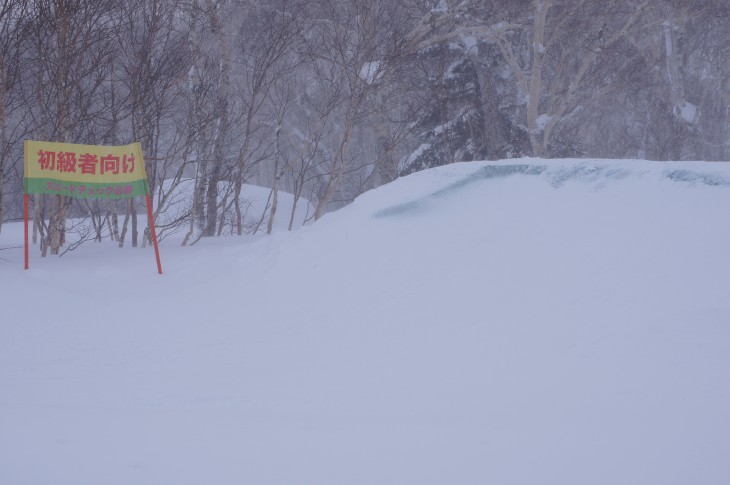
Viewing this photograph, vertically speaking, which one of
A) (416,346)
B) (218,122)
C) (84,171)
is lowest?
(416,346)

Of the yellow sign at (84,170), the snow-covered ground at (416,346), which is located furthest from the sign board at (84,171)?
the snow-covered ground at (416,346)

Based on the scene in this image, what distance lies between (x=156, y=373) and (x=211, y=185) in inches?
266

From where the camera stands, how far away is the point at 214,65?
36.2 ft

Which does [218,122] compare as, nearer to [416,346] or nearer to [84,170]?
[84,170]

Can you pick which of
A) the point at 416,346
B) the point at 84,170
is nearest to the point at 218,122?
the point at 84,170

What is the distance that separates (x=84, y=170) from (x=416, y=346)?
14.6 ft

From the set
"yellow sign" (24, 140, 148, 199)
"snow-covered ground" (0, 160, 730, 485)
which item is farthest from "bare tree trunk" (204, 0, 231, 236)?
"snow-covered ground" (0, 160, 730, 485)

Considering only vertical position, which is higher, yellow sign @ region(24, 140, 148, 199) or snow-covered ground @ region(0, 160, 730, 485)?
yellow sign @ region(24, 140, 148, 199)

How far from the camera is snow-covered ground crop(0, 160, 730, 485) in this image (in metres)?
3.46

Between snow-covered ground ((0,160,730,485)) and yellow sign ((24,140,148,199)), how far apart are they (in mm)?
912

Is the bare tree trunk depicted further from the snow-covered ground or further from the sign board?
the snow-covered ground

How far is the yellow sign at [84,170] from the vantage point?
7234mm

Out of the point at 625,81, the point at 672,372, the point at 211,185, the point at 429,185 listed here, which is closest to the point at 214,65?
the point at 211,185

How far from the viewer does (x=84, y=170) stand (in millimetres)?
7363
